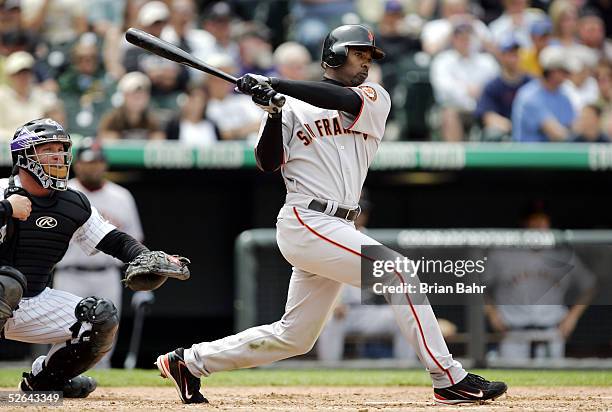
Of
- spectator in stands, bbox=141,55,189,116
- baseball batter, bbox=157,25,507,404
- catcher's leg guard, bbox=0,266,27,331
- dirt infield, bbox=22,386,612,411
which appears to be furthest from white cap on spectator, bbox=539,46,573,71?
catcher's leg guard, bbox=0,266,27,331

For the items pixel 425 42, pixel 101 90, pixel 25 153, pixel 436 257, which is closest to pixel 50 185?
pixel 25 153

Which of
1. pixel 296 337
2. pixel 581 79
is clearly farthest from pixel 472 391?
pixel 581 79

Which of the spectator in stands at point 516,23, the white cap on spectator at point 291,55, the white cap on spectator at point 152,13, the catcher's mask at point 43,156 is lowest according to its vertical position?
the catcher's mask at point 43,156

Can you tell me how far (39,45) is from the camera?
10188 mm

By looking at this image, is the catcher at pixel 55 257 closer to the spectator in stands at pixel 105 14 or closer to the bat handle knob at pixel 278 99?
the bat handle knob at pixel 278 99

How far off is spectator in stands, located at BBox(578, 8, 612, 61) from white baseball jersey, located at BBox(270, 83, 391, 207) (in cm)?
684

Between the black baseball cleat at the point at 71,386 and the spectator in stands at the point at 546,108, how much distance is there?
5.09 meters

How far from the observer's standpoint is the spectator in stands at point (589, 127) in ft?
30.1

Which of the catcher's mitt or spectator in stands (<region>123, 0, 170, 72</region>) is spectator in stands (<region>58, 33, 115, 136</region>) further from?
the catcher's mitt

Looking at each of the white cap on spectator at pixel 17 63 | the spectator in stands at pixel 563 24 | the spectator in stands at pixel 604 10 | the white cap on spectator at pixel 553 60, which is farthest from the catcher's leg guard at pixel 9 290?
the spectator in stands at pixel 604 10

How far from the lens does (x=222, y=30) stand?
10.4 meters

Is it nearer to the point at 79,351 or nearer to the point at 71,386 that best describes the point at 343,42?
the point at 79,351

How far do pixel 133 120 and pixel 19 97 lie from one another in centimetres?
104

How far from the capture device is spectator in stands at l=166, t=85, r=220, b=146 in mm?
8992
